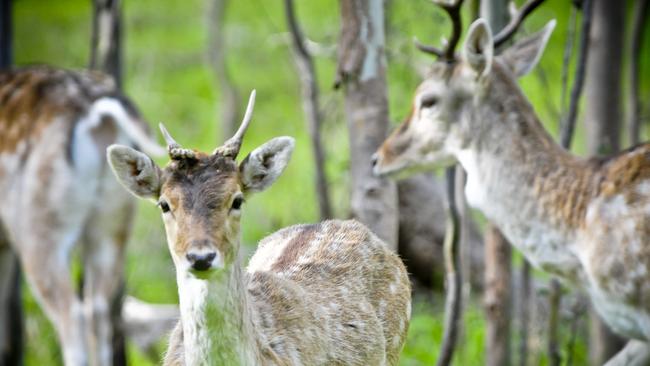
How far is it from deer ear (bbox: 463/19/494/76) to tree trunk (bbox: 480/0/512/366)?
67cm

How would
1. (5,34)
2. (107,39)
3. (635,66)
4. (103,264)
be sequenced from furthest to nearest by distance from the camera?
(5,34) → (107,39) → (635,66) → (103,264)

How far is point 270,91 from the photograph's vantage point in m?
17.0

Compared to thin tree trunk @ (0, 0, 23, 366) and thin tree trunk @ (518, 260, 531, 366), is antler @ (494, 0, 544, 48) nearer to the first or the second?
thin tree trunk @ (518, 260, 531, 366)

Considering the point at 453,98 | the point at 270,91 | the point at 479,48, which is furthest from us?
the point at 270,91

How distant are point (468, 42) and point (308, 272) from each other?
2022 mm

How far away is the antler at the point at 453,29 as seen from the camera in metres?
6.76

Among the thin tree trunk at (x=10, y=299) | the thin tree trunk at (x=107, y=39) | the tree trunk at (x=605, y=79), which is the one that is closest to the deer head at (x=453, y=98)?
the tree trunk at (x=605, y=79)

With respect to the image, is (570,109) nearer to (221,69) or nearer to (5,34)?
(5,34)

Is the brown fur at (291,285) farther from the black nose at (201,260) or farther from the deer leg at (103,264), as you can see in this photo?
the deer leg at (103,264)

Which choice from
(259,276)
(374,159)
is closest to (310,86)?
(374,159)

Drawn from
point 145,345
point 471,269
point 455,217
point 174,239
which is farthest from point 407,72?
point 174,239

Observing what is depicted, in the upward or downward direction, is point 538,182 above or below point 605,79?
below

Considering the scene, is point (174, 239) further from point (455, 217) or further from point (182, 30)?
point (182, 30)

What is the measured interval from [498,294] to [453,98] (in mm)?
1467
